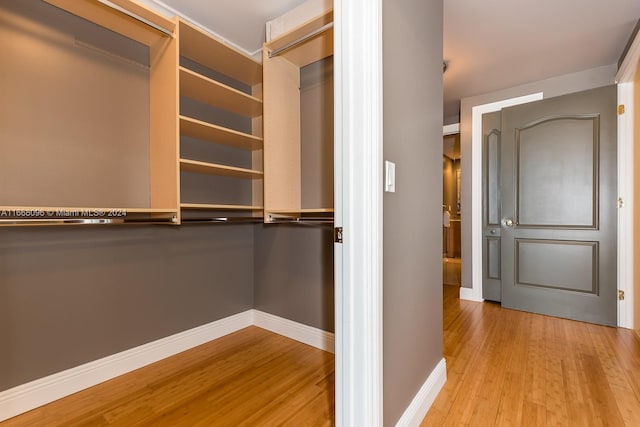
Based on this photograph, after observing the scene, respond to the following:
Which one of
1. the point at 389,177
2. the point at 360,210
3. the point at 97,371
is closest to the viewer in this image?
the point at 360,210

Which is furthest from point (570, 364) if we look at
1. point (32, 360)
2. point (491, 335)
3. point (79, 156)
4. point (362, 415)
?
point (79, 156)

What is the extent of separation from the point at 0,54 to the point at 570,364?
3.76 meters

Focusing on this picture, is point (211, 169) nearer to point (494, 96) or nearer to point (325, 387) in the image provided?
point (325, 387)

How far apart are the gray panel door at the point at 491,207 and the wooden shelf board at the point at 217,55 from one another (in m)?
2.58

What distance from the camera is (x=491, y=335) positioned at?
7.92 feet

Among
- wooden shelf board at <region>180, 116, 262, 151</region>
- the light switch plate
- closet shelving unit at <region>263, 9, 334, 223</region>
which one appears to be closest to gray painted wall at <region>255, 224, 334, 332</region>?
closet shelving unit at <region>263, 9, 334, 223</region>

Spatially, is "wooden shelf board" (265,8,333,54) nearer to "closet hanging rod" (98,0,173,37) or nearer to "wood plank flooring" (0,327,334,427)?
"closet hanging rod" (98,0,173,37)

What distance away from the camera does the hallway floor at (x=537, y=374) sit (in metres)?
1.45

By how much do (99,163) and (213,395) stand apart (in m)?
1.54

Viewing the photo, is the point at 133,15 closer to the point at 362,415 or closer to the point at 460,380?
the point at 362,415

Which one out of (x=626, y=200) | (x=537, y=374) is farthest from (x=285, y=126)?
(x=626, y=200)

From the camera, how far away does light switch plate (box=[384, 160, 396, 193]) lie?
1099mm

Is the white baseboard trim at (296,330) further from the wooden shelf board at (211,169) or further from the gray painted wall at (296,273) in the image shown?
the wooden shelf board at (211,169)

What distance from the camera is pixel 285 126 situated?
7.52 ft
